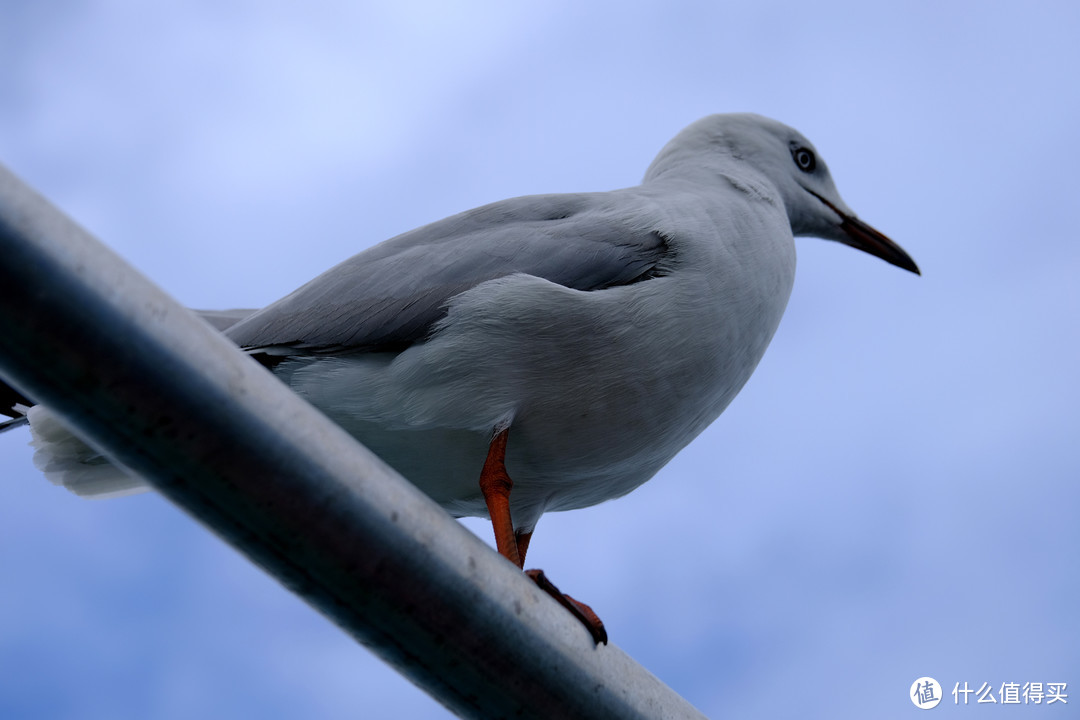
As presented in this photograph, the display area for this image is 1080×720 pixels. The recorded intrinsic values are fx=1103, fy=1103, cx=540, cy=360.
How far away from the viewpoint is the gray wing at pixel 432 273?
163cm

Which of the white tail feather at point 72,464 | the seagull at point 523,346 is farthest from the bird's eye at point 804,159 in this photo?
the white tail feather at point 72,464

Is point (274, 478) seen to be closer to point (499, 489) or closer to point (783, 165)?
point (499, 489)

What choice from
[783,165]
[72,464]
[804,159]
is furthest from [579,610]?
[804,159]

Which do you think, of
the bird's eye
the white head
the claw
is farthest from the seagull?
the bird's eye

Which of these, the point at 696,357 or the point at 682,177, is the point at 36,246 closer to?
the point at 696,357

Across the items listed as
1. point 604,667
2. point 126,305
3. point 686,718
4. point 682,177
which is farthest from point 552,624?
point 682,177

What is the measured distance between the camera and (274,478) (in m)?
0.70

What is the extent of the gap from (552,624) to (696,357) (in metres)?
0.79

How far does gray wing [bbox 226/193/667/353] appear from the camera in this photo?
163 cm

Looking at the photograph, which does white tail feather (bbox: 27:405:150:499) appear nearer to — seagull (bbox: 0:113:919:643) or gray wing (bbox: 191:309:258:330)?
seagull (bbox: 0:113:919:643)

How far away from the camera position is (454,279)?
1660 mm

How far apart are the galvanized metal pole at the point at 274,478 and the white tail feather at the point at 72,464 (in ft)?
3.22

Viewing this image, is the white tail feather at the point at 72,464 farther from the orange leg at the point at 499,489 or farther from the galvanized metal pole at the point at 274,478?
the galvanized metal pole at the point at 274,478

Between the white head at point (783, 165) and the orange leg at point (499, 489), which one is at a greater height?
the white head at point (783, 165)
